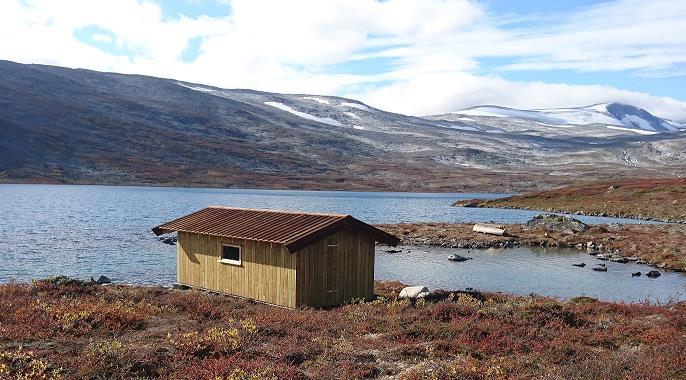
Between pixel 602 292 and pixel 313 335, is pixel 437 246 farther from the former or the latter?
pixel 313 335

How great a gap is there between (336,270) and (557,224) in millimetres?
48401

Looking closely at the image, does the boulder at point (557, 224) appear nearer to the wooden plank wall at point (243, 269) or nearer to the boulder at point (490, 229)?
the boulder at point (490, 229)

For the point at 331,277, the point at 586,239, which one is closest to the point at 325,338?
the point at 331,277

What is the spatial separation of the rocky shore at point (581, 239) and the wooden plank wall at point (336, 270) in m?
29.5

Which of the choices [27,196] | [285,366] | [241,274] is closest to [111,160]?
[27,196]

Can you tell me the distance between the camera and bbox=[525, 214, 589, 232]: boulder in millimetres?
65250

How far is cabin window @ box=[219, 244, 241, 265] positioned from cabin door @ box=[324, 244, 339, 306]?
4516 millimetres

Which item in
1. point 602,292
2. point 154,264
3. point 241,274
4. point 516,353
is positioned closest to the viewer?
point 516,353

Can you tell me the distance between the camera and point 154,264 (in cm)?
4397

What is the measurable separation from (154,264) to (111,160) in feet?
543

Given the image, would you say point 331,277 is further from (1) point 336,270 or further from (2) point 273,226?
(2) point 273,226

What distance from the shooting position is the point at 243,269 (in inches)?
1070

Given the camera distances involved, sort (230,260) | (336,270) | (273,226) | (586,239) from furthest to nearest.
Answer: (586,239) < (230,260) < (273,226) < (336,270)

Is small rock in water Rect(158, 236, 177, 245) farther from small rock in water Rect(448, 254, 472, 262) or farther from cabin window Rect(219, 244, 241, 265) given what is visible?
cabin window Rect(219, 244, 241, 265)
